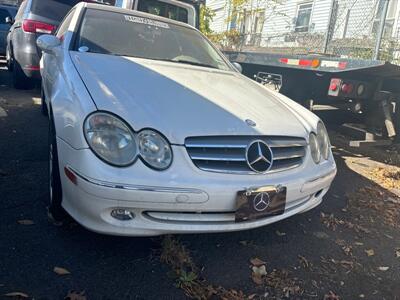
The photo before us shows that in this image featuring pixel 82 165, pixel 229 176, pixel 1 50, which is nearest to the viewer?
pixel 82 165

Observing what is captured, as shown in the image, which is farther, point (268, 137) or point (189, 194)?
point (268, 137)

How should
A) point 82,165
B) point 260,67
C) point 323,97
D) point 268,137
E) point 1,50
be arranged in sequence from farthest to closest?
1. point 1,50
2. point 260,67
3. point 323,97
4. point 268,137
5. point 82,165

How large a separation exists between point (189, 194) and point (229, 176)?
28 cm

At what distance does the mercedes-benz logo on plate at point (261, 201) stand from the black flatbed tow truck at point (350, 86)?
2.65 m

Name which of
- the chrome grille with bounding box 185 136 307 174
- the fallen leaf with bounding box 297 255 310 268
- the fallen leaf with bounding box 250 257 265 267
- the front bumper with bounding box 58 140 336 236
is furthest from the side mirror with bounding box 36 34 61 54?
the fallen leaf with bounding box 297 255 310 268

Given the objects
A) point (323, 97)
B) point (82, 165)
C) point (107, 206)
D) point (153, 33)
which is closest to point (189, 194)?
point (107, 206)

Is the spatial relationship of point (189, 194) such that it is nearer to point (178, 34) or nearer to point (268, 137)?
point (268, 137)

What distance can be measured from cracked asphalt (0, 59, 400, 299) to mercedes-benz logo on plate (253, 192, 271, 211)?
449mm

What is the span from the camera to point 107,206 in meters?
2.13

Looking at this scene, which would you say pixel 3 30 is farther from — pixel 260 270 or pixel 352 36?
pixel 260 270

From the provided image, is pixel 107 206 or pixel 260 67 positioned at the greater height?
pixel 260 67

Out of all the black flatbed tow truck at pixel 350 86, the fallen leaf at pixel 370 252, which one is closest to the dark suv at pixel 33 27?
the black flatbed tow truck at pixel 350 86

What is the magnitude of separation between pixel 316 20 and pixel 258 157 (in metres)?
10.9

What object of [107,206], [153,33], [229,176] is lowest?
[107,206]
